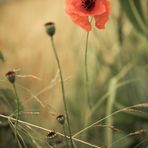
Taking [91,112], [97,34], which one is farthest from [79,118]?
[97,34]

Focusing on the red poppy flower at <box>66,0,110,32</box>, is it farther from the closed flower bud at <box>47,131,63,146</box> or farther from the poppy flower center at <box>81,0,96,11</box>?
the closed flower bud at <box>47,131,63,146</box>

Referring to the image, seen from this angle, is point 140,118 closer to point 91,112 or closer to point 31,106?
point 91,112

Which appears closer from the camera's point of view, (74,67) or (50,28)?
(50,28)

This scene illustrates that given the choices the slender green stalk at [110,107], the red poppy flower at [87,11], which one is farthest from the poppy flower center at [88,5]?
the slender green stalk at [110,107]

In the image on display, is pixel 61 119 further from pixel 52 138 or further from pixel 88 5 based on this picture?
pixel 88 5

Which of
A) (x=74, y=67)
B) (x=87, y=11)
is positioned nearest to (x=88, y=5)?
(x=87, y=11)

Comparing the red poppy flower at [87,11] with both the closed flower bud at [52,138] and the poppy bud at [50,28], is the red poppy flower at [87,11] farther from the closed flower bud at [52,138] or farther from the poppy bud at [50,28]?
the closed flower bud at [52,138]
